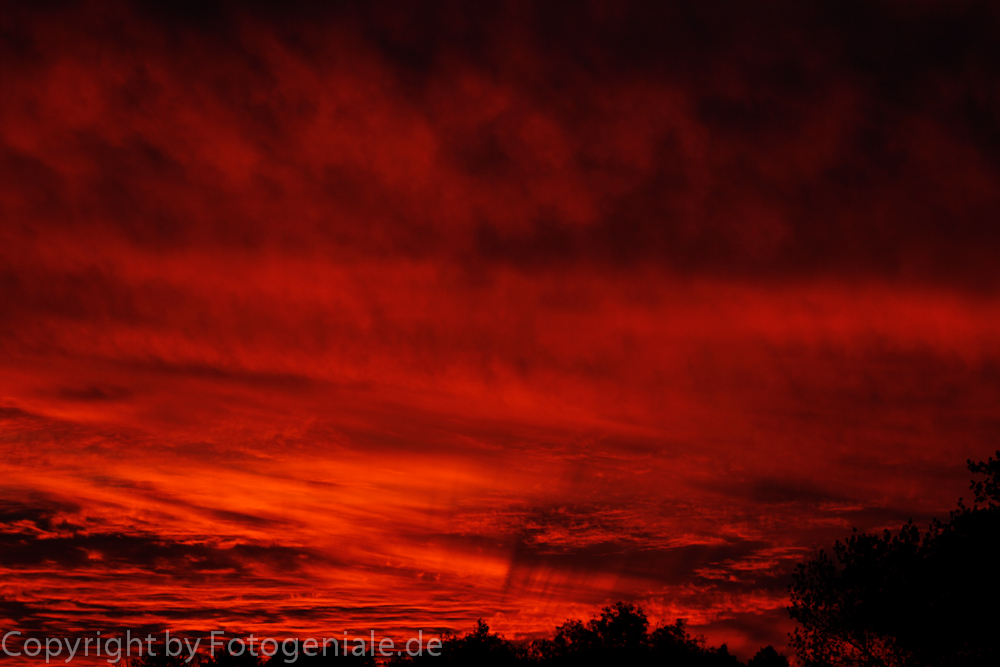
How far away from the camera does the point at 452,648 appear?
8638cm

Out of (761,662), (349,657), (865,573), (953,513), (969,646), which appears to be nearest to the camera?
(969,646)

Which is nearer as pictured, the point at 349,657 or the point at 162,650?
the point at 349,657

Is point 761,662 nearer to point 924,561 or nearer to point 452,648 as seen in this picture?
point 452,648

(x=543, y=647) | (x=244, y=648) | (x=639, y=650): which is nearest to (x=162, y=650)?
(x=244, y=648)

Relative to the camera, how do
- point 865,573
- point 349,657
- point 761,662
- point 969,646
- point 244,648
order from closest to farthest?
point 969,646 < point 865,573 < point 761,662 < point 349,657 < point 244,648

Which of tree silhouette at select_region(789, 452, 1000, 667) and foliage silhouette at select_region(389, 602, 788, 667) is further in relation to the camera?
foliage silhouette at select_region(389, 602, 788, 667)

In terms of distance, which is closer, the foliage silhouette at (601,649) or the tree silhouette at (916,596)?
the tree silhouette at (916,596)

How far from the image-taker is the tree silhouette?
28953 mm

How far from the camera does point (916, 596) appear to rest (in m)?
31.0

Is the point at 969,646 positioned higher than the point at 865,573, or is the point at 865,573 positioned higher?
the point at 865,573

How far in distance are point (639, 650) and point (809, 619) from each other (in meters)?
45.1

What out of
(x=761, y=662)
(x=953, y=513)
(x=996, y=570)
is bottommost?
(x=761, y=662)

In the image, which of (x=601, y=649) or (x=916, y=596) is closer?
(x=916, y=596)

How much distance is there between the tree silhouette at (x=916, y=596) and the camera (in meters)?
29.0
